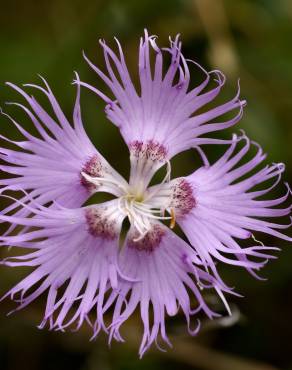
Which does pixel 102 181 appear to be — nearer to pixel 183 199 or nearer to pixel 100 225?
pixel 100 225

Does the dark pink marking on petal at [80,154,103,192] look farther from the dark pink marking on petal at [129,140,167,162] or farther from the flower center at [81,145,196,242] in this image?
the dark pink marking on petal at [129,140,167,162]

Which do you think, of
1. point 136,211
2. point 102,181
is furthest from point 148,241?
point 102,181

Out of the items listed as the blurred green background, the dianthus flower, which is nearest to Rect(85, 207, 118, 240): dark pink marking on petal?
the dianthus flower

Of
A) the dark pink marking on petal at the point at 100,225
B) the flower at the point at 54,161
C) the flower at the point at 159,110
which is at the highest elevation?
the flower at the point at 159,110

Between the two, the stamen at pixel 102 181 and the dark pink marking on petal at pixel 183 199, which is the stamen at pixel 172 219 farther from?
the stamen at pixel 102 181

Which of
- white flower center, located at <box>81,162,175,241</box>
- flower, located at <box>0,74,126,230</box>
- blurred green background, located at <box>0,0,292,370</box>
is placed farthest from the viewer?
blurred green background, located at <box>0,0,292,370</box>

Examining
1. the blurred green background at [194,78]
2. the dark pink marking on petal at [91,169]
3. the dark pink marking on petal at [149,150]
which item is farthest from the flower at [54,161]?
the blurred green background at [194,78]

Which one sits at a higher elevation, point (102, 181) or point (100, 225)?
point (102, 181)
